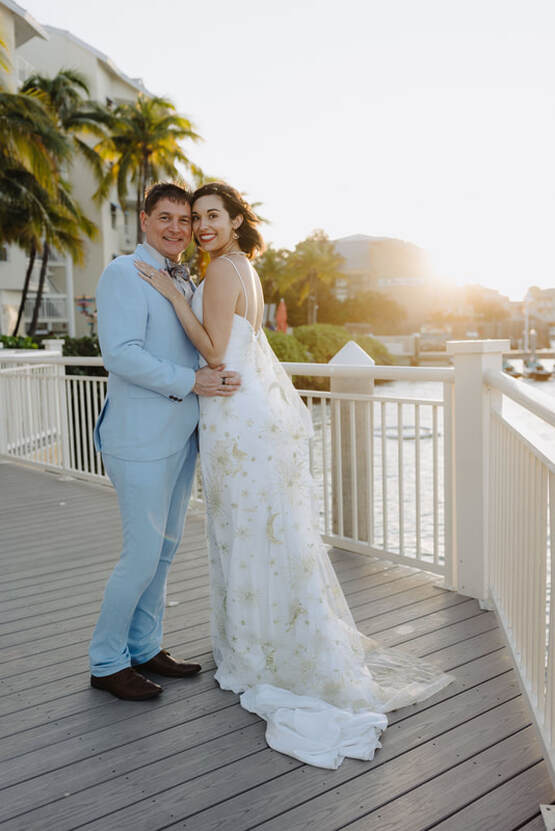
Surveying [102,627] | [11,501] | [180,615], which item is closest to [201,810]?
[102,627]

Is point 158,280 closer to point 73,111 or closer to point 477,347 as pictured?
point 477,347

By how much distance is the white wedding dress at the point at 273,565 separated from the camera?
2502 millimetres

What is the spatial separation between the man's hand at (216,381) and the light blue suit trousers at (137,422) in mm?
41

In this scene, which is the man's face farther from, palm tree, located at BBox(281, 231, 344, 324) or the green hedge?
palm tree, located at BBox(281, 231, 344, 324)

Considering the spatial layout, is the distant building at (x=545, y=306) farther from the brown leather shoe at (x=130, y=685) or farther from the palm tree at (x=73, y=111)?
the brown leather shoe at (x=130, y=685)

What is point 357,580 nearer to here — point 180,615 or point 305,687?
point 180,615

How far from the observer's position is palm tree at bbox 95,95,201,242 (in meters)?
29.2

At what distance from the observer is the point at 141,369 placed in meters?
2.42

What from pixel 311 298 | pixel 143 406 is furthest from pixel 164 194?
pixel 311 298

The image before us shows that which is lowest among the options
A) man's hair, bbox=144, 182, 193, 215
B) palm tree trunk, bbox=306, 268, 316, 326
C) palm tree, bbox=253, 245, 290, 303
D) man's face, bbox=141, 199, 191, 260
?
man's face, bbox=141, 199, 191, 260

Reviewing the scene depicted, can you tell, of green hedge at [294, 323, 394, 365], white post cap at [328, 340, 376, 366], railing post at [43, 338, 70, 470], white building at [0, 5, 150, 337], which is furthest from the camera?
green hedge at [294, 323, 394, 365]

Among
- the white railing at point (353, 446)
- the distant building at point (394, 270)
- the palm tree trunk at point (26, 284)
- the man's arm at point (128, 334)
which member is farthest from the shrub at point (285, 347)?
the distant building at point (394, 270)

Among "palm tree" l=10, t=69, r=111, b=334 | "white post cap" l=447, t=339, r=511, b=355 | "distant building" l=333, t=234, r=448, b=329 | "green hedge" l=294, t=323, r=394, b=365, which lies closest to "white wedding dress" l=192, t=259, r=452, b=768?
"white post cap" l=447, t=339, r=511, b=355

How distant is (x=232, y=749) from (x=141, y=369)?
1.21 m
